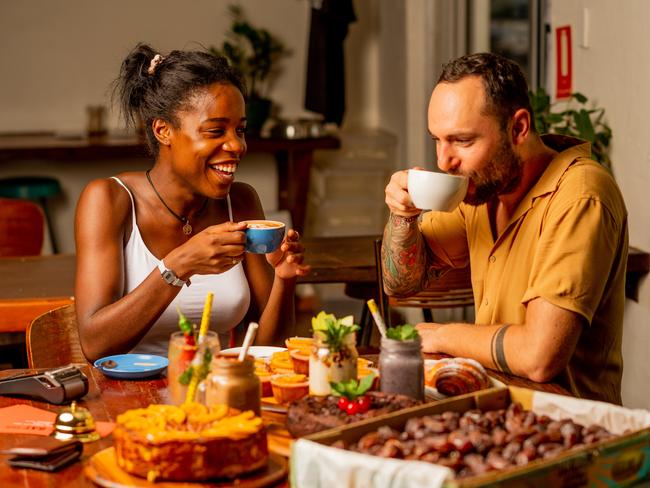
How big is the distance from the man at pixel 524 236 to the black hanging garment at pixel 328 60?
12.2ft

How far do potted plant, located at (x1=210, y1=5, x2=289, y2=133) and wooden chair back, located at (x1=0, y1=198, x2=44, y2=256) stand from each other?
2.19 meters

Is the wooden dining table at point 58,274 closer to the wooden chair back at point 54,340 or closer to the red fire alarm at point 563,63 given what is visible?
the wooden chair back at point 54,340

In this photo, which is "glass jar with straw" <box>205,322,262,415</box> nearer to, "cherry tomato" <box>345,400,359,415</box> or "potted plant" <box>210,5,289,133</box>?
"cherry tomato" <box>345,400,359,415</box>

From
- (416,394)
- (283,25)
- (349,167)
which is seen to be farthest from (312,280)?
(283,25)

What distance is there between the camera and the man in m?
1.92

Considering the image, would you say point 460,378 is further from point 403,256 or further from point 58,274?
point 58,274

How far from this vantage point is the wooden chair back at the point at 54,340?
224cm

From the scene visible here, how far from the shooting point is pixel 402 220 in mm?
2281

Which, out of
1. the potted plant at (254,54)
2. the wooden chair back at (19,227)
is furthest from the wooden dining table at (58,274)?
the potted plant at (254,54)

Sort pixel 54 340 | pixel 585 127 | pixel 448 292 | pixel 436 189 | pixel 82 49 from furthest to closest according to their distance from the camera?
pixel 82 49 < pixel 448 292 < pixel 585 127 < pixel 54 340 < pixel 436 189

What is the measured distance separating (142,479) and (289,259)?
38.8 inches

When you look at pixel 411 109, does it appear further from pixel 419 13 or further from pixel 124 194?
pixel 124 194

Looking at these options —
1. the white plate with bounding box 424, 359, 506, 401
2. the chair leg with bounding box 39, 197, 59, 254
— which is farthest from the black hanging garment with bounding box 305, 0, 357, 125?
the white plate with bounding box 424, 359, 506, 401

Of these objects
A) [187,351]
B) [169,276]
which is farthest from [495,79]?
[187,351]
